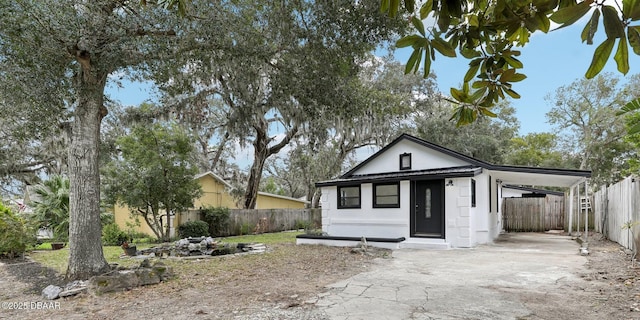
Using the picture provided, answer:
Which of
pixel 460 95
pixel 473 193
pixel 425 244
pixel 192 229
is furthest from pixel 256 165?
pixel 460 95

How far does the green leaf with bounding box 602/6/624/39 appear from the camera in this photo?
1.45 meters

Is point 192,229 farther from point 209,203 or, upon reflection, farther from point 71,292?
point 71,292

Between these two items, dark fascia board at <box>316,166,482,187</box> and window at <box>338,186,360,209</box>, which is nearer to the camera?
dark fascia board at <box>316,166,482,187</box>

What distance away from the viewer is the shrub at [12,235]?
30.3 feet

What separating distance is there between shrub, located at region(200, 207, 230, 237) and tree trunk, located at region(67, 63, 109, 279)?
9.63m

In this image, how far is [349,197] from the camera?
12.9 meters

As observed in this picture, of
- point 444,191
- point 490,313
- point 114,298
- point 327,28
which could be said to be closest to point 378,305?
point 490,313

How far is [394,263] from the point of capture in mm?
7719

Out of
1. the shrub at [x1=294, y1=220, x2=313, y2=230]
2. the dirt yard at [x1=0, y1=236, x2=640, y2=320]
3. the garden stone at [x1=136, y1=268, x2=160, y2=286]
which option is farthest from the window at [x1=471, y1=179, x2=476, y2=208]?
the shrub at [x1=294, y1=220, x2=313, y2=230]

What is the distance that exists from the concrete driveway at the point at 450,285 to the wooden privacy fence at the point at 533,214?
7.75 meters

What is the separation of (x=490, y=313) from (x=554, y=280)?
241 centimetres

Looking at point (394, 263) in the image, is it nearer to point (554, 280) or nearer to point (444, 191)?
point (554, 280)

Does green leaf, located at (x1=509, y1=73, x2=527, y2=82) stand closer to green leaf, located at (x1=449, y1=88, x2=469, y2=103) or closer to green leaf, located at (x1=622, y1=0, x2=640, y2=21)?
green leaf, located at (x1=449, y1=88, x2=469, y2=103)

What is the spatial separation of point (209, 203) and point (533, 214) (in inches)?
635
